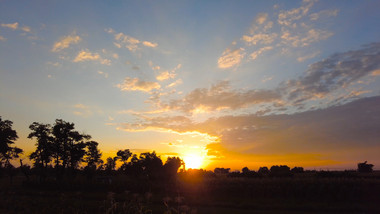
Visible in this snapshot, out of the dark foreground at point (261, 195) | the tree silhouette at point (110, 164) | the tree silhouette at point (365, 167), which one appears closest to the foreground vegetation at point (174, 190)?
the dark foreground at point (261, 195)

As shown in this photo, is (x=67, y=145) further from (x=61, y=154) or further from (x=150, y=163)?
(x=150, y=163)

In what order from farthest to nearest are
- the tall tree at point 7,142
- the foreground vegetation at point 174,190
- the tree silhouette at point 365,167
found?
the tree silhouette at point 365,167 → the tall tree at point 7,142 → the foreground vegetation at point 174,190

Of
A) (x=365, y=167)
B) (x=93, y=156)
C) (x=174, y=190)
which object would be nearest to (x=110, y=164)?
(x=93, y=156)

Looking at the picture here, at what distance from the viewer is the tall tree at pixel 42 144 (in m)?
66.5

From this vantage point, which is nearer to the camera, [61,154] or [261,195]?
[261,195]

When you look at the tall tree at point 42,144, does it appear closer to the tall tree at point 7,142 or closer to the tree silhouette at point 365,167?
the tall tree at point 7,142

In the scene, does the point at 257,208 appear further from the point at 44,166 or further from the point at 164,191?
the point at 44,166

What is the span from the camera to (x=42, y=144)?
6594cm

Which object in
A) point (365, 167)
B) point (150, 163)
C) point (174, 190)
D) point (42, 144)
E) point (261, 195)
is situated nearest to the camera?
point (261, 195)

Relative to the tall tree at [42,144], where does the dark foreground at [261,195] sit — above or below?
below

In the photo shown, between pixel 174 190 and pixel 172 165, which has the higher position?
pixel 172 165

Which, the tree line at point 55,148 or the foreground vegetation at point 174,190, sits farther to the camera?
the tree line at point 55,148

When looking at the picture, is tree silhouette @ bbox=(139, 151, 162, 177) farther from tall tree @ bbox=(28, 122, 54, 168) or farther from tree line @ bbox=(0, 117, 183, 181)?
tall tree @ bbox=(28, 122, 54, 168)

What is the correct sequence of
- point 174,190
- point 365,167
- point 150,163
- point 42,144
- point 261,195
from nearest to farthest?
1. point 261,195
2. point 174,190
3. point 42,144
4. point 150,163
5. point 365,167
